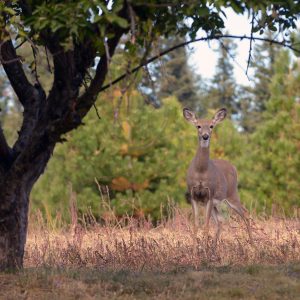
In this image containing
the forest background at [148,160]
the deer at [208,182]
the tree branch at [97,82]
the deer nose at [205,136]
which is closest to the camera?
the tree branch at [97,82]

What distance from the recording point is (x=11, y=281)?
7395 millimetres

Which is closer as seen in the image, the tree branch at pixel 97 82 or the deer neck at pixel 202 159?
the tree branch at pixel 97 82

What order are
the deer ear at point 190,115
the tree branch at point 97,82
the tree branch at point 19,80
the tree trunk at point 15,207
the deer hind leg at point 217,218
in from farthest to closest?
1. the deer ear at point 190,115
2. the deer hind leg at point 217,218
3. the tree branch at point 19,80
4. the tree trunk at point 15,207
5. the tree branch at point 97,82

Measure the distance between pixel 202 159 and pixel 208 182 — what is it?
19.5 inches

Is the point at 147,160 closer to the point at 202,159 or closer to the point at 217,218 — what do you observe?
the point at 202,159

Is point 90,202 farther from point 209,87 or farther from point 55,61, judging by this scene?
point 209,87

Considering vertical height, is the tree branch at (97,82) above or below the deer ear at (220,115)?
below

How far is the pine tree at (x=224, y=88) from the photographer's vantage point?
56906mm

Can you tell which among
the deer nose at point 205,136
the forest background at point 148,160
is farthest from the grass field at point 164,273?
the forest background at point 148,160

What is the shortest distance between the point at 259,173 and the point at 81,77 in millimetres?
16475

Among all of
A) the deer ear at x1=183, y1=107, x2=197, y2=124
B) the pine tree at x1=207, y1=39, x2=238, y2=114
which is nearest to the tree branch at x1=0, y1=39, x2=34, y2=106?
the deer ear at x1=183, y1=107, x2=197, y2=124

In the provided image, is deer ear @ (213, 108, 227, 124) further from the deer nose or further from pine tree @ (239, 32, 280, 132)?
pine tree @ (239, 32, 280, 132)

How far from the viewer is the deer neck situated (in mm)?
13023

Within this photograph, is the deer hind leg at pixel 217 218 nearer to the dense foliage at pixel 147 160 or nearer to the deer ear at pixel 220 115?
the deer ear at pixel 220 115
